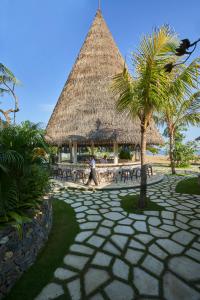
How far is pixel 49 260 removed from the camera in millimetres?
3623

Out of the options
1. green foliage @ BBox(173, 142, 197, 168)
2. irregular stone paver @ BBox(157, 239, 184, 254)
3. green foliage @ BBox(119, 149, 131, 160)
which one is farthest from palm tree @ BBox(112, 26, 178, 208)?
green foliage @ BBox(173, 142, 197, 168)

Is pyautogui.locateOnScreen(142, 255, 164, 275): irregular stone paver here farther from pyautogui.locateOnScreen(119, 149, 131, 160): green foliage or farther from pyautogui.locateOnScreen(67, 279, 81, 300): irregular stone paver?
pyautogui.locateOnScreen(119, 149, 131, 160): green foliage

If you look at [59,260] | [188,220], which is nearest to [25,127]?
[59,260]

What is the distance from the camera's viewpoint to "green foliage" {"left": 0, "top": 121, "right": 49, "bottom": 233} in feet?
10.1

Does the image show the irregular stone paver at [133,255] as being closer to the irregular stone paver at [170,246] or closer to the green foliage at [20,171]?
the irregular stone paver at [170,246]

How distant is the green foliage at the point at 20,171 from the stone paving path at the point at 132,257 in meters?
1.39

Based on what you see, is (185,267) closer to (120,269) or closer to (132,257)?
(132,257)

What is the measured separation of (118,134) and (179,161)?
10427 millimetres

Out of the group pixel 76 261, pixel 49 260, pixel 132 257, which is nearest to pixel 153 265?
pixel 132 257

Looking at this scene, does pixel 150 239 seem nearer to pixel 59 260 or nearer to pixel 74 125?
pixel 59 260

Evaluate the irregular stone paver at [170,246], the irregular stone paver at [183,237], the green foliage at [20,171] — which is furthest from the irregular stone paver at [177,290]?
the green foliage at [20,171]

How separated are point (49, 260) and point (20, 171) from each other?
195 centimetres

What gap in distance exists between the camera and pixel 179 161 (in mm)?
18703

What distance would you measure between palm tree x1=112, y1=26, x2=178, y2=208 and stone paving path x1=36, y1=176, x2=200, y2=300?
144 cm
